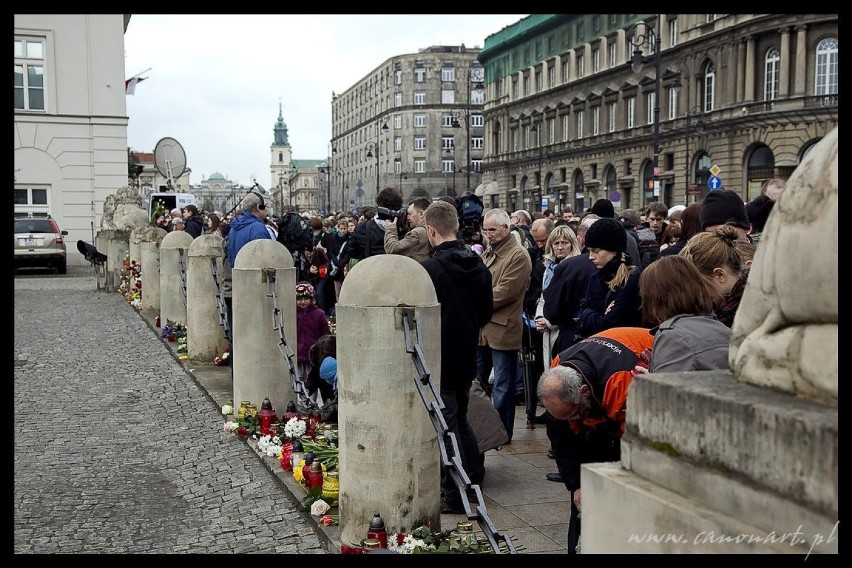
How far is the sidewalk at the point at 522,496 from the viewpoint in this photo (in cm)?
537

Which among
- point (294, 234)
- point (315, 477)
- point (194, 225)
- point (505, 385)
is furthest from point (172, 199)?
point (315, 477)

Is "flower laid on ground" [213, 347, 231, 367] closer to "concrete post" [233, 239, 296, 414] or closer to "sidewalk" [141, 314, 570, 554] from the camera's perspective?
"concrete post" [233, 239, 296, 414]

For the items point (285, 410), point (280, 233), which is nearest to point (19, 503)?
point (285, 410)

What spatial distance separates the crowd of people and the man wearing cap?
Result: 0.4 inches

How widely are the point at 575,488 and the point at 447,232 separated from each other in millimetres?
2239

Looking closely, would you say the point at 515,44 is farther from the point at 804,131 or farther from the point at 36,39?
the point at 36,39

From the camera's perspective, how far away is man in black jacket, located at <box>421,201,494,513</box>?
603cm

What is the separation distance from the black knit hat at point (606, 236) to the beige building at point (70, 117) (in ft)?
91.3

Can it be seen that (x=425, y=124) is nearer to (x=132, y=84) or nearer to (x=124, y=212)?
(x=132, y=84)

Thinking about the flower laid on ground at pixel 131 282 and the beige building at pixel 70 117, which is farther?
the beige building at pixel 70 117

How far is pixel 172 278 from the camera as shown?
48.9 feet

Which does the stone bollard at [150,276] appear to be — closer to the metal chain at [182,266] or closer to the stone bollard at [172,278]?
the stone bollard at [172,278]

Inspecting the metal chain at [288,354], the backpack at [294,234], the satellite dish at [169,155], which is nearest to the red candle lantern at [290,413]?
the metal chain at [288,354]

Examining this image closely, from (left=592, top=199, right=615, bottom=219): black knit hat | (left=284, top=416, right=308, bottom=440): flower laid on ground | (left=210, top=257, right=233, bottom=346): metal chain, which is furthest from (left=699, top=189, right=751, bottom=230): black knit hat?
(left=210, top=257, right=233, bottom=346): metal chain
